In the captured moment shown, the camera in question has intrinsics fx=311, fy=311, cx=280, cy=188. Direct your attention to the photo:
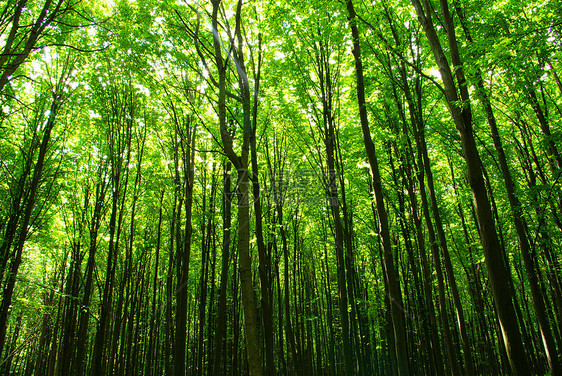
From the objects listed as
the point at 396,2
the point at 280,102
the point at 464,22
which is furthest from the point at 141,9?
the point at 464,22

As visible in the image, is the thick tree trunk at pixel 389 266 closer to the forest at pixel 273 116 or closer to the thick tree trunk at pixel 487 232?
the forest at pixel 273 116

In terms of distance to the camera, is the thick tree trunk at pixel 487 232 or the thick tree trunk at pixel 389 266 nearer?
the thick tree trunk at pixel 487 232

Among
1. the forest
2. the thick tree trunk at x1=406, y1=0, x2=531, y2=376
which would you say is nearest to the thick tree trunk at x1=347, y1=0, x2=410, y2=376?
the forest

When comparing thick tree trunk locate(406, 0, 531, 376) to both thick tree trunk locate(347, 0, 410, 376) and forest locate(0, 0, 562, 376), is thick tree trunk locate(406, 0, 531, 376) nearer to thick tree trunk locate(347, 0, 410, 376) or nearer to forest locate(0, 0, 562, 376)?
forest locate(0, 0, 562, 376)

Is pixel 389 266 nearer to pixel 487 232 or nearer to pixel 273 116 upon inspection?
pixel 487 232

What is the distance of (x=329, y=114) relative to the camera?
305 inches

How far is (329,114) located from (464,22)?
3.53m

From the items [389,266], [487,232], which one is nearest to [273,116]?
[389,266]

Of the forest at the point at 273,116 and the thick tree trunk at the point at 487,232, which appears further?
the forest at the point at 273,116

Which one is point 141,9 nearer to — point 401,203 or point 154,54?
point 154,54

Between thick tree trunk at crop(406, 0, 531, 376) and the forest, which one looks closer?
thick tree trunk at crop(406, 0, 531, 376)

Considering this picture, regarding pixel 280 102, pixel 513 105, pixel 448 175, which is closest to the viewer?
pixel 513 105

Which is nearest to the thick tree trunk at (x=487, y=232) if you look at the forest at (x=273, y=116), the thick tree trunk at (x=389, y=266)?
the forest at (x=273, y=116)

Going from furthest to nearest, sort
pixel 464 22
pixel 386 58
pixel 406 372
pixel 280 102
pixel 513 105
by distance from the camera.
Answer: pixel 280 102 < pixel 513 105 < pixel 386 58 < pixel 464 22 < pixel 406 372
